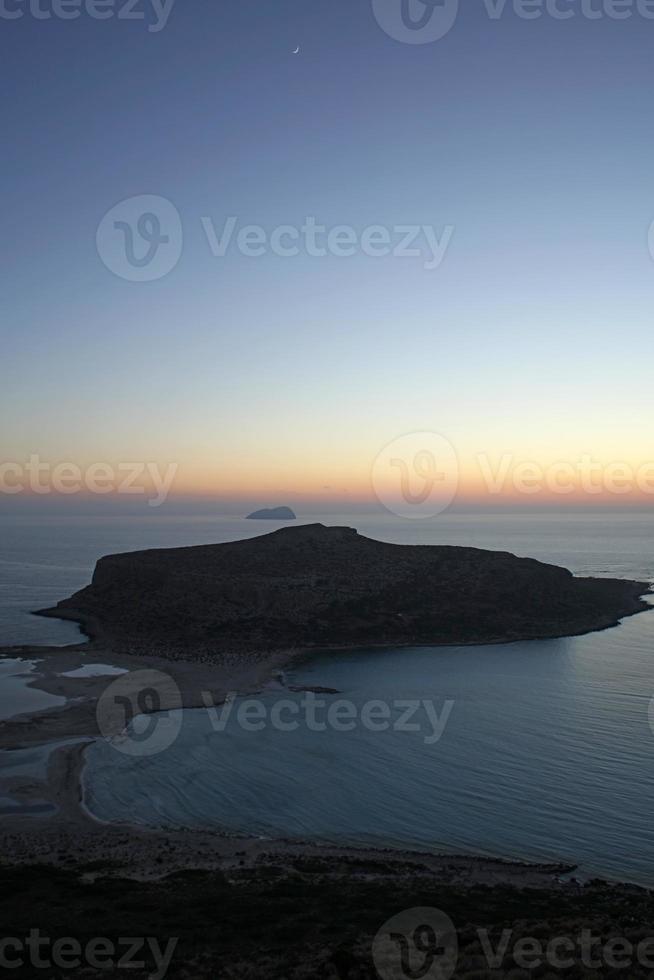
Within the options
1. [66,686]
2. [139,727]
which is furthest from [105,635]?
[139,727]

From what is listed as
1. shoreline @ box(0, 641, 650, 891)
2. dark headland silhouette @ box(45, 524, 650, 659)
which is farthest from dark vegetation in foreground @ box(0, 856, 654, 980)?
dark headland silhouette @ box(45, 524, 650, 659)

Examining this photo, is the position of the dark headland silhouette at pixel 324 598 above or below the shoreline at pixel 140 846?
above

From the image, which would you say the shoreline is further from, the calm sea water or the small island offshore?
the calm sea water

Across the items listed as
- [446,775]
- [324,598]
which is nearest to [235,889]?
[446,775]

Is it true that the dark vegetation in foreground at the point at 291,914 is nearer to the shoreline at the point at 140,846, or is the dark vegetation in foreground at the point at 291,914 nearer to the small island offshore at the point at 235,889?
the small island offshore at the point at 235,889

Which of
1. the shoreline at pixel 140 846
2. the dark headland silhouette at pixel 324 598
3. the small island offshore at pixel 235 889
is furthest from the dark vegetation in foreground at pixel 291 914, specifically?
the dark headland silhouette at pixel 324 598

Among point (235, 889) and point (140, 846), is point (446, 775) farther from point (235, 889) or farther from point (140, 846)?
point (140, 846)

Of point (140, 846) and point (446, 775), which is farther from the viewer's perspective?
point (446, 775)
